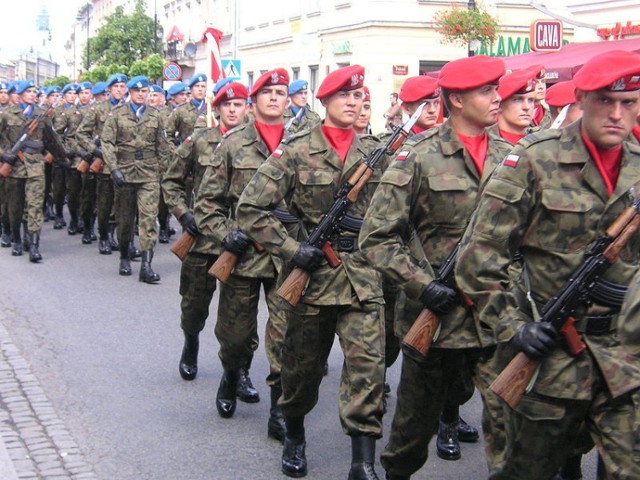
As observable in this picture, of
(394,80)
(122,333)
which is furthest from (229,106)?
(394,80)

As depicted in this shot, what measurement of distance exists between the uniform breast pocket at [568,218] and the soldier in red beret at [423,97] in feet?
12.1

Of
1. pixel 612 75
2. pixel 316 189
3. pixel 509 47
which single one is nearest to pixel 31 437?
pixel 316 189

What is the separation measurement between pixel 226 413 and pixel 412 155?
8.68ft

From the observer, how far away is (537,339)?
3781 millimetres

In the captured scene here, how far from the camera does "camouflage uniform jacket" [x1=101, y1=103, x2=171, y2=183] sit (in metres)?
12.8

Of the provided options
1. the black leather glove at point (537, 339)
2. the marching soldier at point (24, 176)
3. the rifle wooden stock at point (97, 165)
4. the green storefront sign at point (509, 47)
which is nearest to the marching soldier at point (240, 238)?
the black leather glove at point (537, 339)

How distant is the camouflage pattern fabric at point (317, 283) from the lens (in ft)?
17.9

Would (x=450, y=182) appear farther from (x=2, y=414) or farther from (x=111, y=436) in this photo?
(x=2, y=414)

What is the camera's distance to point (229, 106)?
8.22 metres

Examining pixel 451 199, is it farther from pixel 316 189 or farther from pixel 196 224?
pixel 196 224

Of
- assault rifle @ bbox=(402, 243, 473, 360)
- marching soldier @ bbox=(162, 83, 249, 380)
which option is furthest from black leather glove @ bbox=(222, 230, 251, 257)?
assault rifle @ bbox=(402, 243, 473, 360)

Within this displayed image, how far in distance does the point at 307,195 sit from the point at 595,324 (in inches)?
85.3

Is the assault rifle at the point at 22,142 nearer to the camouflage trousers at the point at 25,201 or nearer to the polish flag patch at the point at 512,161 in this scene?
the camouflage trousers at the point at 25,201

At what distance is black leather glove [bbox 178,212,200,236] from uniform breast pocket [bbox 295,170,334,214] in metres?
1.78
